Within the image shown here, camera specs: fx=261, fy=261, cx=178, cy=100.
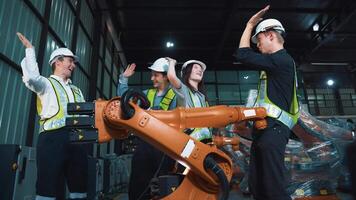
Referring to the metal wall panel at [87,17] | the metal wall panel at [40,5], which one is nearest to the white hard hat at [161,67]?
the metal wall panel at [40,5]

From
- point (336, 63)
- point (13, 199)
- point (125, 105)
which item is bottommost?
point (13, 199)

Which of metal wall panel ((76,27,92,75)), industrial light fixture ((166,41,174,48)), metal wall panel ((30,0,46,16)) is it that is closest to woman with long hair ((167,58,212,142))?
metal wall panel ((30,0,46,16))

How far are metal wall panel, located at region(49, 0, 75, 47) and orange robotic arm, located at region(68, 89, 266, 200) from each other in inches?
165

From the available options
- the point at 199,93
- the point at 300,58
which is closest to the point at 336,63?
the point at 300,58

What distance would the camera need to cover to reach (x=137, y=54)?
473 inches

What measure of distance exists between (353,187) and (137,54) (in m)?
11.8

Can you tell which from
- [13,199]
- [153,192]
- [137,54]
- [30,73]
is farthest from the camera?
[137,54]

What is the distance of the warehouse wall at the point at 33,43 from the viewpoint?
336cm

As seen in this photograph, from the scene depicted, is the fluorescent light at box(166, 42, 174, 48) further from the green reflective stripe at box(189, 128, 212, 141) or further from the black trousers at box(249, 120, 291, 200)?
the black trousers at box(249, 120, 291, 200)

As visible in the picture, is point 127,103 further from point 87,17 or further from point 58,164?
point 87,17

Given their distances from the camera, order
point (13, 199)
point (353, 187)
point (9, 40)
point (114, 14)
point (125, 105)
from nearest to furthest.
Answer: point (353, 187), point (125, 105), point (13, 199), point (9, 40), point (114, 14)

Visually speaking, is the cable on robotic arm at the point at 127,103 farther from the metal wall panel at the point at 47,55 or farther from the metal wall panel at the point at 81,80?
the metal wall panel at the point at 81,80

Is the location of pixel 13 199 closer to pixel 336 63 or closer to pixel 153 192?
pixel 153 192

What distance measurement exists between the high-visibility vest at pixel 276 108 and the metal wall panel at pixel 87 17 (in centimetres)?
568
